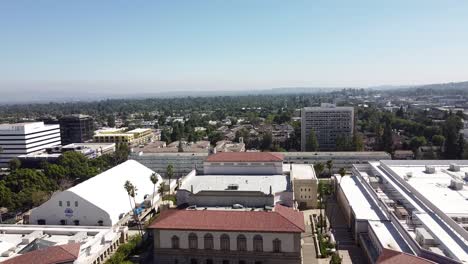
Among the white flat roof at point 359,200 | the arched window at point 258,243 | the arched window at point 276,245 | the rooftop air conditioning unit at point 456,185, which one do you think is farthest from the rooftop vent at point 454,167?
the arched window at point 258,243

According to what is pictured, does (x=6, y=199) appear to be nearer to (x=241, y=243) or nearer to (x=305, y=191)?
(x=241, y=243)

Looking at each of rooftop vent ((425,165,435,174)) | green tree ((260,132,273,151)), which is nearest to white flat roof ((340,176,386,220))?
rooftop vent ((425,165,435,174))

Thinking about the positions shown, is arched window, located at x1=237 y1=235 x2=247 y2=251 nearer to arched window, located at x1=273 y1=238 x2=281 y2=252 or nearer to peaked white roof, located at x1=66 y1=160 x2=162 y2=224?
arched window, located at x1=273 y1=238 x2=281 y2=252

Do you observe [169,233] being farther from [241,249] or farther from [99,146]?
[99,146]

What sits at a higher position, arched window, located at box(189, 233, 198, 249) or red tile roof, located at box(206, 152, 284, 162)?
red tile roof, located at box(206, 152, 284, 162)

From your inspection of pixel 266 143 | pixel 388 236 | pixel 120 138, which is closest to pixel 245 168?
pixel 388 236

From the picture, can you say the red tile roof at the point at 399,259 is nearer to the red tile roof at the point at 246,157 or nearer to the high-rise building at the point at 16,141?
the red tile roof at the point at 246,157
